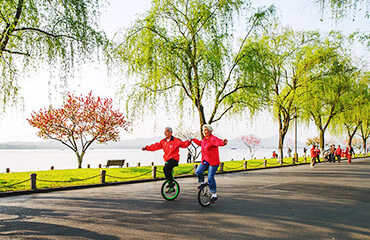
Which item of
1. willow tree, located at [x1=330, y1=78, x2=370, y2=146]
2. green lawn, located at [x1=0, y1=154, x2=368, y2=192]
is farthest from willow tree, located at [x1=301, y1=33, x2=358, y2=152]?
green lawn, located at [x1=0, y1=154, x2=368, y2=192]

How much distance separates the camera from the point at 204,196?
6949mm

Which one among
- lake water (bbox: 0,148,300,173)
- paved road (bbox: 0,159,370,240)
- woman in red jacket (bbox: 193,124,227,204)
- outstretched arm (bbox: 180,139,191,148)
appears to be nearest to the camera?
paved road (bbox: 0,159,370,240)

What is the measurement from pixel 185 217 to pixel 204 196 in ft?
4.09

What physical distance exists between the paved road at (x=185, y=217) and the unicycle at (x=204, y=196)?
0.20 metres

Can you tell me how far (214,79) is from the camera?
16.4 meters

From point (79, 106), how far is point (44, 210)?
26860 mm

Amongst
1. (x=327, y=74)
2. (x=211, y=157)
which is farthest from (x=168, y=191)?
(x=327, y=74)

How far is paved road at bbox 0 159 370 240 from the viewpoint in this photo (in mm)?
4707

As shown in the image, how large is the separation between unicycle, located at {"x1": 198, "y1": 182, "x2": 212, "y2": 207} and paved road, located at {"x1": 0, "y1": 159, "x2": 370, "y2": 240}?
20 centimetres

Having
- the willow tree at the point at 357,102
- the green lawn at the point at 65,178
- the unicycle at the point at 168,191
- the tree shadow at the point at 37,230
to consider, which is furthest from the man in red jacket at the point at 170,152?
the willow tree at the point at 357,102

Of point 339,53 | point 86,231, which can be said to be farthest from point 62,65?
point 339,53

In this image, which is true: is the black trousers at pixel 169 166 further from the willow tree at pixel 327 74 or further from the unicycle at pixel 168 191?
the willow tree at pixel 327 74

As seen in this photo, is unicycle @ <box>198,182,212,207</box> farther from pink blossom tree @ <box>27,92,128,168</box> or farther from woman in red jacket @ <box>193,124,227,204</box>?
pink blossom tree @ <box>27,92,128,168</box>

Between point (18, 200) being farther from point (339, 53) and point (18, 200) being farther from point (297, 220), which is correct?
point (339, 53)
